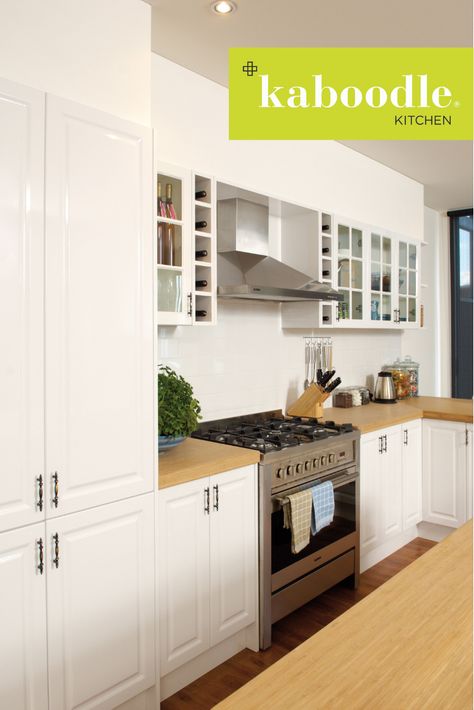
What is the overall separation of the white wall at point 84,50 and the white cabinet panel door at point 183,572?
150 cm

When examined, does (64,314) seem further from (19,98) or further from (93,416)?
(19,98)

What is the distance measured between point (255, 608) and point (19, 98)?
2283mm

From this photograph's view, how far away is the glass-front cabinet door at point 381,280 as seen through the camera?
4.27 metres

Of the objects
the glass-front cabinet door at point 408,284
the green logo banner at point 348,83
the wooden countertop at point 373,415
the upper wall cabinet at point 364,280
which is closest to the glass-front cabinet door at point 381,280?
the upper wall cabinet at point 364,280

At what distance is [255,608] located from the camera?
263 centimetres

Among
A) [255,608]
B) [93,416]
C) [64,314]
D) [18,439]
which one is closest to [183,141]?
[64,314]

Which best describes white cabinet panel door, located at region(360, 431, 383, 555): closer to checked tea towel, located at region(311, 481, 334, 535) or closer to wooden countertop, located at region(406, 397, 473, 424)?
checked tea towel, located at region(311, 481, 334, 535)

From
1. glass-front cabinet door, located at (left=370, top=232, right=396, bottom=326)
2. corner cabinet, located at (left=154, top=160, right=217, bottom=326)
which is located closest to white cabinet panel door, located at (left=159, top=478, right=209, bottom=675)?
corner cabinet, located at (left=154, top=160, right=217, bottom=326)

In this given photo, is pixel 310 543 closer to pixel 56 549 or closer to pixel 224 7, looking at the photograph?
pixel 56 549

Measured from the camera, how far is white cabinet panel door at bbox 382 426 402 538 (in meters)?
3.68

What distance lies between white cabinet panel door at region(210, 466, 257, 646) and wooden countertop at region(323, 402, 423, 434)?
1064mm

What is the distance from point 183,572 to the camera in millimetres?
2297

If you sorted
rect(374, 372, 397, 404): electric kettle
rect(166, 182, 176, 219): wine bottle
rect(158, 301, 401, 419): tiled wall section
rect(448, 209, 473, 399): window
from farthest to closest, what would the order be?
rect(448, 209, 473, 399): window → rect(374, 372, 397, 404): electric kettle → rect(158, 301, 401, 419): tiled wall section → rect(166, 182, 176, 219): wine bottle

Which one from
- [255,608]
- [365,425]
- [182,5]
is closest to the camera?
[182,5]
